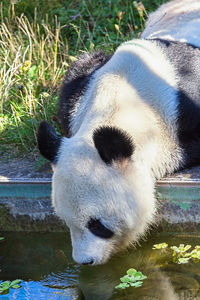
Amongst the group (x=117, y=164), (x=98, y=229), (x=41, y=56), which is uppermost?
(x=117, y=164)

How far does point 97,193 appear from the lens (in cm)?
370

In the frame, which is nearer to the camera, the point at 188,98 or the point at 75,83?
the point at 188,98

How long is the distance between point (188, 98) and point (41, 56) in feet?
10.1

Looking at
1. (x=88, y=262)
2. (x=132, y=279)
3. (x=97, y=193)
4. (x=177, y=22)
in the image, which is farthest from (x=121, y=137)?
(x=177, y=22)

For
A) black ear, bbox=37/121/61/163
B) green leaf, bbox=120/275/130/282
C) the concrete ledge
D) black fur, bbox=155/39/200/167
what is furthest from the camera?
black fur, bbox=155/39/200/167

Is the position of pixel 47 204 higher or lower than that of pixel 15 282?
higher

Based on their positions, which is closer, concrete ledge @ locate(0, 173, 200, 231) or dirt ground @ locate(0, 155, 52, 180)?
concrete ledge @ locate(0, 173, 200, 231)

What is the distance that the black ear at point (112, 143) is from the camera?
356 cm

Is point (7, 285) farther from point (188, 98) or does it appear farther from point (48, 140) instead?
point (188, 98)

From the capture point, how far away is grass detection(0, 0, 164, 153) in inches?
242

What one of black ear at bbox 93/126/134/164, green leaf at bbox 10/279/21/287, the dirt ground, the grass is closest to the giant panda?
black ear at bbox 93/126/134/164

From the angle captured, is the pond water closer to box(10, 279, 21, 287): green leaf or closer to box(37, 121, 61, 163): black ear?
box(10, 279, 21, 287): green leaf

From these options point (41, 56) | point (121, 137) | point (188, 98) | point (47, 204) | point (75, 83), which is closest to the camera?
point (121, 137)

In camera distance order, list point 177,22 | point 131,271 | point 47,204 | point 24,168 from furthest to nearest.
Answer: point 177,22
point 24,168
point 47,204
point 131,271
